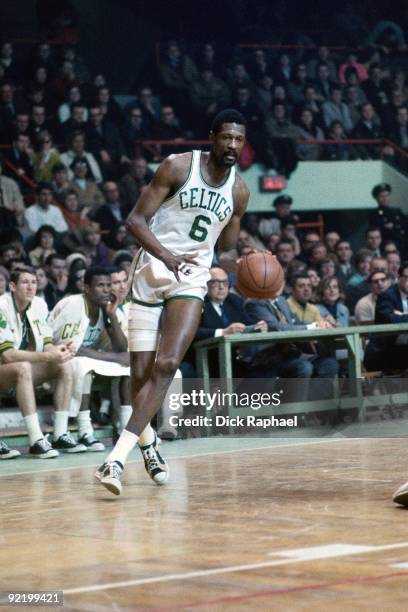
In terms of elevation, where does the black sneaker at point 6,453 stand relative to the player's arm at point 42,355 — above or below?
below

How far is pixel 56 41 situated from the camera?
18453 millimetres

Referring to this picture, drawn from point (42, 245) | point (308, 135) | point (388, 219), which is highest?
point (308, 135)

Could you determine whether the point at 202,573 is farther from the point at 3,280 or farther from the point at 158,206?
the point at 3,280

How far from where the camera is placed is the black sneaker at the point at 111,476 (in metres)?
5.98

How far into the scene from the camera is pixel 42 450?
8852 mm

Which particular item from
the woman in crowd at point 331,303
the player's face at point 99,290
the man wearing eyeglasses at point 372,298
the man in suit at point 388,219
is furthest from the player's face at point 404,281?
the man in suit at point 388,219

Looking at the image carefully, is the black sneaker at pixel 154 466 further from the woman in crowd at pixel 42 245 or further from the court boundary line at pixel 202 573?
the woman in crowd at pixel 42 245

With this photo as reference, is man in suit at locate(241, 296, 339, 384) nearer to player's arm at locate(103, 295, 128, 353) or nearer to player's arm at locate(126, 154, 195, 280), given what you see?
player's arm at locate(103, 295, 128, 353)

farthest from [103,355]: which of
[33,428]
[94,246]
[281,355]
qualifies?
[94,246]

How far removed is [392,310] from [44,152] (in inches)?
222

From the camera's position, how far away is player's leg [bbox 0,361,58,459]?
349 inches

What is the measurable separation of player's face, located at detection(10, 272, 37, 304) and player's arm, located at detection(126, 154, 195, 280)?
2921 millimetres

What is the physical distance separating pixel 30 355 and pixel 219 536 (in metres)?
4.79

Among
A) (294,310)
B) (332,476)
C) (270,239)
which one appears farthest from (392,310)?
(332,476)
